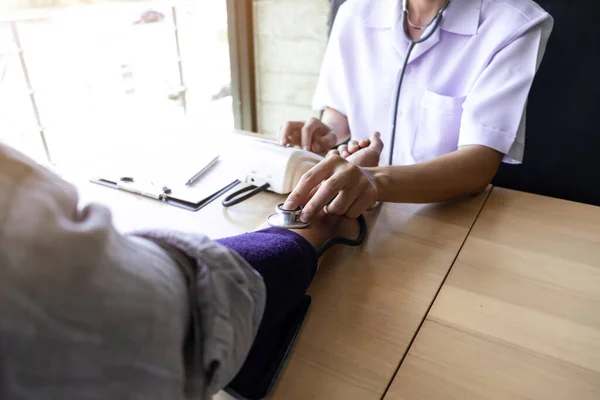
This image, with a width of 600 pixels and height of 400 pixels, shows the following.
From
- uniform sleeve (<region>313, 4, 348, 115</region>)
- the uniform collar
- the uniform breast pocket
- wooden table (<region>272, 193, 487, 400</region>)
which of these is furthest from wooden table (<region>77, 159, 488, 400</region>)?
uniform sleeve (<region>313, 4, 348, 115</region>)

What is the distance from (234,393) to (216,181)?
49 cm

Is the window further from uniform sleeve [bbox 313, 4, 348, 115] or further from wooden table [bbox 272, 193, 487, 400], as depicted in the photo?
wooden table [bbox 272, 193, 487, 400]

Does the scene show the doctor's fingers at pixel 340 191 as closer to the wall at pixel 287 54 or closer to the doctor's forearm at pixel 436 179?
the doctor's forearm at pixel 436 179

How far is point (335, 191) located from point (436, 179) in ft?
0.73

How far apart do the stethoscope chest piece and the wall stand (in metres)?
1.29

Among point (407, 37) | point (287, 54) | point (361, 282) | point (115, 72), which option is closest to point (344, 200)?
point (361, 282)

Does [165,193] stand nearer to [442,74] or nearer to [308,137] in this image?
[308,137]

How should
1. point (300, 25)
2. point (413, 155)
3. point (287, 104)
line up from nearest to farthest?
1. point (413, 155)
2. point (300, 25)
3. point (287, 104)

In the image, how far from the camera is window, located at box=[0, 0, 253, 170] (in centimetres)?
162

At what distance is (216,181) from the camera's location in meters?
0.88

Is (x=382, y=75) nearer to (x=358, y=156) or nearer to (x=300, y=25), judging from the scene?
(x=358, y=156)

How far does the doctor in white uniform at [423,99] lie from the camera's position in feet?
2.58

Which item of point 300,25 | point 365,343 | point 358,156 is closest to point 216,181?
point 358,156

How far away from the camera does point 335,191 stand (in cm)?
69
